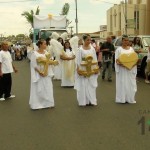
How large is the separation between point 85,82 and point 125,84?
1.09 metres

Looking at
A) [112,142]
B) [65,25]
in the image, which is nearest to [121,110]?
[112,142]

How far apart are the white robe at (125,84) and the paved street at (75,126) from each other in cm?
30

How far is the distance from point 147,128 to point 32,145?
7.59 ft

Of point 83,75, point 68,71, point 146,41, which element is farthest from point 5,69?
point 146,41

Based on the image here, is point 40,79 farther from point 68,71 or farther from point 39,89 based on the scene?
point 68,71

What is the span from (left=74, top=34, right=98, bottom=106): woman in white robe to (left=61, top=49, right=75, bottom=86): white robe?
15.2ft

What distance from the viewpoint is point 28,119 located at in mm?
9203

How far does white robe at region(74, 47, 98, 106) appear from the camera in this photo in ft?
35.4

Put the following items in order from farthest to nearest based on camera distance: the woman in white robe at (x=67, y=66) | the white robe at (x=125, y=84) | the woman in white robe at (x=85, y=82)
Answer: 1. the woman in white robe at (x=67, y=66)
2. the white robe at (x=125, y=84)
3. the woman in white robe at (x=85, y=82)

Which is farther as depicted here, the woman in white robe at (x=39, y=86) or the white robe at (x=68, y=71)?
the white robe at (x=68, y=71)

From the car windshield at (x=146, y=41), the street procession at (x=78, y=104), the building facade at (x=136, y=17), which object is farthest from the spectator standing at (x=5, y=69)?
the building facade at (x=136, y=17)

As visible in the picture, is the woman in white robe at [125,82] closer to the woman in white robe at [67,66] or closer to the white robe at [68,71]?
the woman in white robe at [67,66]

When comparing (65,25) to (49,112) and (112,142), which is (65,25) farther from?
(112,142)

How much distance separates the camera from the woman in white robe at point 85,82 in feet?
35.4
